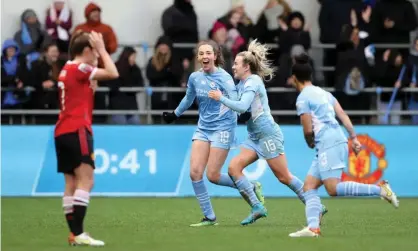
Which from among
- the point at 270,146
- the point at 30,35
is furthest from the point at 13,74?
the point at 270,146

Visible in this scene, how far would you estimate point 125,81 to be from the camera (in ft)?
81.2

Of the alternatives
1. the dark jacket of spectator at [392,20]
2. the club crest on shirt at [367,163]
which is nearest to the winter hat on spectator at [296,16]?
the dark jacket of spectator at [392,20]

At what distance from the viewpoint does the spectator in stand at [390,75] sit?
2519 centimetres

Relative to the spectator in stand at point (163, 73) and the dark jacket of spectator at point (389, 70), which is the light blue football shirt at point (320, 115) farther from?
the dark jacket of spectator at point (389, 70)

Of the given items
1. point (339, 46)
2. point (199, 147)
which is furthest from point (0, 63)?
point (199, 147)

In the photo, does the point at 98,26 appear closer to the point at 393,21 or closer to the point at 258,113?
the point at 393,21

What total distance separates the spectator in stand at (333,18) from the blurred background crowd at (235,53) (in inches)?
0.8

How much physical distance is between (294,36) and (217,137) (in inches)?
355

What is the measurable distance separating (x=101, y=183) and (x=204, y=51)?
6911mm

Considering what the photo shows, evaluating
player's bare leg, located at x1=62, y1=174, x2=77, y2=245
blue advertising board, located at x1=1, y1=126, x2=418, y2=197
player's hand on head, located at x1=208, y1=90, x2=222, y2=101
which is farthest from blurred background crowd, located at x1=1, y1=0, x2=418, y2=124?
player's bare leg, located at x1=62, y1=174, x2=77, y2=245

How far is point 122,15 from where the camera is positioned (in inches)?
1046

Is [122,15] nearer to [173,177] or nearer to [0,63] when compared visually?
[0,63]

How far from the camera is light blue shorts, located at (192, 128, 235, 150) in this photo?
1638 cm

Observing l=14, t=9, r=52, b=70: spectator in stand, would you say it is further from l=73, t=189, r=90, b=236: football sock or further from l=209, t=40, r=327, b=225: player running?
l=73, t=189, r=90, b=236: football sock
